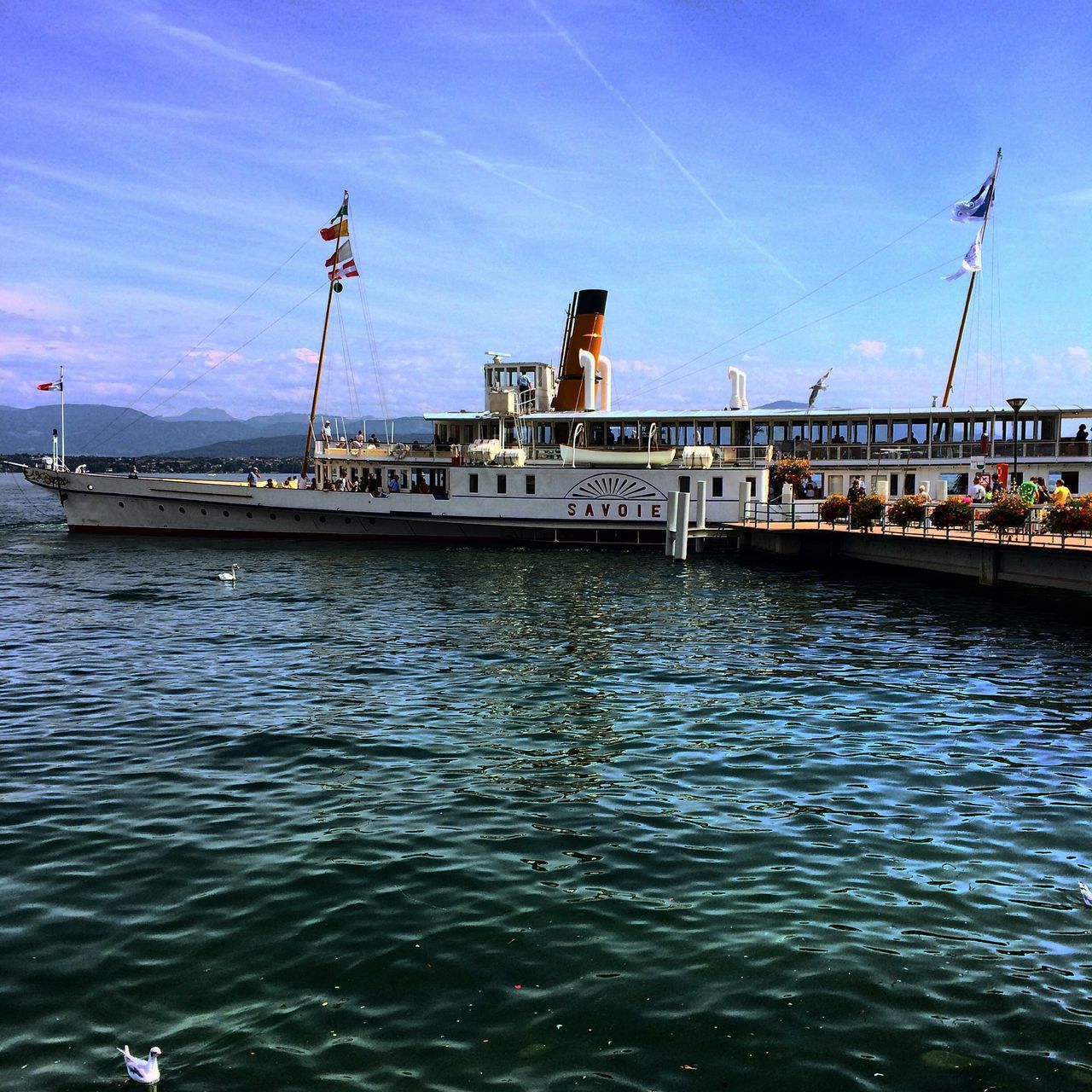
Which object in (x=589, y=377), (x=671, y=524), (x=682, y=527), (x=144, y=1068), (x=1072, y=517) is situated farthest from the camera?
(x=589, y=377)

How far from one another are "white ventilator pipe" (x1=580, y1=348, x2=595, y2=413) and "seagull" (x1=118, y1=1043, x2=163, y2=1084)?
45909 millimetres

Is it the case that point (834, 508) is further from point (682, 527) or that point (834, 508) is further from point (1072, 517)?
point (1072, 517)

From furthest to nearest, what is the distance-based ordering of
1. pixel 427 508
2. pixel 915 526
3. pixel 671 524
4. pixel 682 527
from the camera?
1. pixel 427 508
2. pixel 671 524
3. pixel 682 527
4. pixel 915 526

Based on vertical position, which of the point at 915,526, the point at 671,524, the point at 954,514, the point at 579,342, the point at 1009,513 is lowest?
the point at 671,524

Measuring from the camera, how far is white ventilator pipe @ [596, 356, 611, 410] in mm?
53781

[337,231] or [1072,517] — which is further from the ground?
[337,231]

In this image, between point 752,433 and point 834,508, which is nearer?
point 834,508

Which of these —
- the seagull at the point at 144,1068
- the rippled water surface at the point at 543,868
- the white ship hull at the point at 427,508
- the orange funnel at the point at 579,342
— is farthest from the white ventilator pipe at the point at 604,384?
the seagull at the point at 144,1068

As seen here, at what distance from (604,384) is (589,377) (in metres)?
3.72

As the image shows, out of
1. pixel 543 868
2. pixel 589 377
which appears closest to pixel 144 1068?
pixel 543 868

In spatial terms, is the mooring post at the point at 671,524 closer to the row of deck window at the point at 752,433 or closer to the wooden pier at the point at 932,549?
the wooden pier at the point at 932,549

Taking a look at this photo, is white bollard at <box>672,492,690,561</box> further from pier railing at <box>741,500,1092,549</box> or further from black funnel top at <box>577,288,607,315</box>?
black funnel top at <box>577,288,607,315</box>

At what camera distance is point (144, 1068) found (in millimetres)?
5711

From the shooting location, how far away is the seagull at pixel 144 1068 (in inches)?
224
